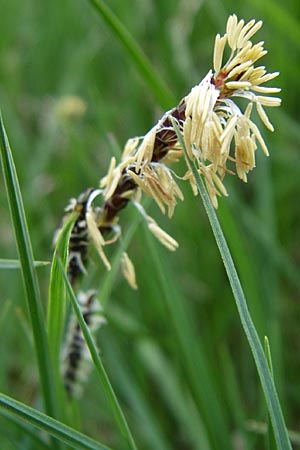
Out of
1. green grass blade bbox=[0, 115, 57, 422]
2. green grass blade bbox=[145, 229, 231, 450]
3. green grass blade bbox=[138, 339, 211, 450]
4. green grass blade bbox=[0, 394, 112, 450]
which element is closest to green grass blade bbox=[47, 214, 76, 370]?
green grass blade bbox=[0, 115, 57, 422]

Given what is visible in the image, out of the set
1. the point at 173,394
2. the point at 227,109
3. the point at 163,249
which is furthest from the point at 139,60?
the point at 173,394

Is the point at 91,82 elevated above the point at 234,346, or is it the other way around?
the point at 91,82

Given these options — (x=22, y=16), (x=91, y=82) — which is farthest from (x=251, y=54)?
(x=22, y=16)

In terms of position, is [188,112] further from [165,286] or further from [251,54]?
[165,286]

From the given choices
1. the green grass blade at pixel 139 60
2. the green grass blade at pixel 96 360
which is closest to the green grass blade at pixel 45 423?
the green grass blade at pixel 96 360

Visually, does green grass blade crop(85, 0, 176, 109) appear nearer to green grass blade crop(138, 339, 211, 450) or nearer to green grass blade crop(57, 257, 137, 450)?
green grass blade crop(57, 257, 137, 450)
